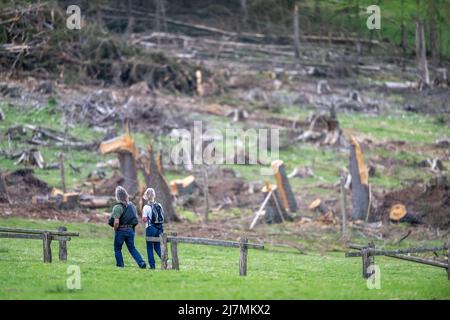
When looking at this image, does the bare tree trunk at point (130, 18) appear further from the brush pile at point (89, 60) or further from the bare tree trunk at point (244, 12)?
the brush pile at point (89, 60)

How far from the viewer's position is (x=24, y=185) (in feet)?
120

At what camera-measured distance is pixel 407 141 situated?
2018 inches

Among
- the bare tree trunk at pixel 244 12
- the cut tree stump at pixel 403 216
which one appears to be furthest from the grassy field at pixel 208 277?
the bare tree trunk at pixel 244 12

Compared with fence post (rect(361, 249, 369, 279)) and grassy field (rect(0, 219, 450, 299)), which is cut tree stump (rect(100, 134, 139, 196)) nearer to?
grassy field (rect(0, 219, 450, 299))

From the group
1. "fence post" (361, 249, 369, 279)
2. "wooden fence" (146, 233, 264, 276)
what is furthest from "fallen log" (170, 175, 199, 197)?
"fence post" (361, 249, 369, 279)

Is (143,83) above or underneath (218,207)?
above

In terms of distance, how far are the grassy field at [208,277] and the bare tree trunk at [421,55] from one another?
38.4m

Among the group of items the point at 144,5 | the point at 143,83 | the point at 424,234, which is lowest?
the point at 424,234

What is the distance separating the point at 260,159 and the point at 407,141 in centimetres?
856

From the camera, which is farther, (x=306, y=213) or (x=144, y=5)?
(x=144, y=5)

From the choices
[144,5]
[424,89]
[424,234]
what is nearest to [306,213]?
[424,234]

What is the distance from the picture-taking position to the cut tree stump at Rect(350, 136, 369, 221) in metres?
35.7

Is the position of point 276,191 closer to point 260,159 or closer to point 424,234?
point 424,234

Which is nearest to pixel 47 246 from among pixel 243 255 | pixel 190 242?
pixel 190 242
